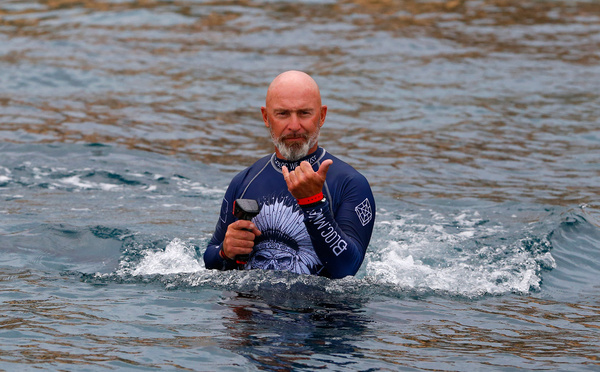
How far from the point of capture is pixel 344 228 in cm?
563

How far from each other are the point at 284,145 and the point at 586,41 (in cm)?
1565

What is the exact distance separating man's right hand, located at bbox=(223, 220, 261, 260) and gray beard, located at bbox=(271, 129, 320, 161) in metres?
0.54

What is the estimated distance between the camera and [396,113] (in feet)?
49.2

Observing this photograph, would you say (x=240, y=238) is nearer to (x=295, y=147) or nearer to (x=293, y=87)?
(x=295, y=147)

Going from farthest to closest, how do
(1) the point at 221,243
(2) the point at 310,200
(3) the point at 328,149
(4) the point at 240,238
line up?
1. (3) the point at 328,149
2. (1) the point at 221,243
3. (4) the point at 240,238
4. (2) the point at 310,200

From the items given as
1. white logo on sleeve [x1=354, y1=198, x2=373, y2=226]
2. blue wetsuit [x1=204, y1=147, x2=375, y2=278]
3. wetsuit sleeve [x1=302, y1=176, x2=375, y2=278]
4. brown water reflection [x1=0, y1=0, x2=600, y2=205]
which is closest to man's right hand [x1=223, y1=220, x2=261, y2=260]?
blue wetsuit [x1=204, y1=147, x2=375, y2=278]

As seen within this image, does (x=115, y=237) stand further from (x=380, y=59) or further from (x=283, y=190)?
(x=380, y=59)

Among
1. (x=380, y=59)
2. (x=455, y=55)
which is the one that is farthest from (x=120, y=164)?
(x=455, y=55)

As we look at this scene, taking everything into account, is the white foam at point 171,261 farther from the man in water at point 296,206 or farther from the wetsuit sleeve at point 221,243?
the man in water at point 296,206

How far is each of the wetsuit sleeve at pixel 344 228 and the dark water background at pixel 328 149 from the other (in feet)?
1.33

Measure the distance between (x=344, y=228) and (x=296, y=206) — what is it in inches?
18.1

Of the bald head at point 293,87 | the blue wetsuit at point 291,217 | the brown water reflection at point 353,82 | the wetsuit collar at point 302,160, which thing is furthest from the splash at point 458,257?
the bald head at point 293,87

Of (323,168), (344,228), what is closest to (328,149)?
(344,228)

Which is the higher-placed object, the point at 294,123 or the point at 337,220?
the point at 294,123
